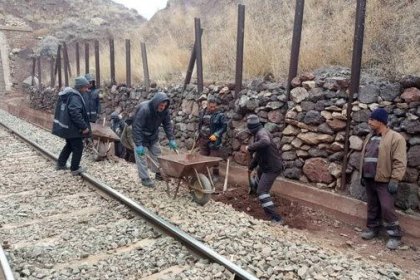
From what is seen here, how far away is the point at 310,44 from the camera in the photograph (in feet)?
29.9

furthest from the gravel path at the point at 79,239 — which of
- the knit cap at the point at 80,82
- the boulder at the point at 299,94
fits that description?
the boulder at the point at 299,94

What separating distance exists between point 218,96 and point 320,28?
12.3ft

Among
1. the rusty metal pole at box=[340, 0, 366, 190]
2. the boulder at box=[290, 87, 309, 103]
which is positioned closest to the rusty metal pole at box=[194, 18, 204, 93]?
the boulder at box=[290, 87, 309, 103]

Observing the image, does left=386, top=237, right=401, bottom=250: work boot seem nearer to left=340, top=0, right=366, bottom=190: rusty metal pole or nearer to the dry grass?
left=340, top=0, right=366, bottom=190: rusty metal pole

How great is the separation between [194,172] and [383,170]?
271cm

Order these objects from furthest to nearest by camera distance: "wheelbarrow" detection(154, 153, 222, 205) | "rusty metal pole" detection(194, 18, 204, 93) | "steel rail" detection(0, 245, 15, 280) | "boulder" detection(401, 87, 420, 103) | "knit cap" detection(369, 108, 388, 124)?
1. "rusty metal pole" detection(194, 18, 204, 93)
2. "wheelbarrow" detection(154, 153, 222, 205)
3. "boulder" detection(401, 87, 420, 103)
4. "knit cap" detection(369, 108, 388, 124)
5. "steel rail" detection(0, 245, 15, 280)

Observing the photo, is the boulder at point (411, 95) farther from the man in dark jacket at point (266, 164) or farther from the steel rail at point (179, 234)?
the steel rail at point (179, 234)

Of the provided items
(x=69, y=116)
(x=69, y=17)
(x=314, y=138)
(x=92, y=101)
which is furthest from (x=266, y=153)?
(x=69, y=17)

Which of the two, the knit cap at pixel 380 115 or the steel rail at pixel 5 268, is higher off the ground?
the knit cap at pixel 380 115

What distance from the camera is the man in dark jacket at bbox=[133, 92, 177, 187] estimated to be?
6986 mm

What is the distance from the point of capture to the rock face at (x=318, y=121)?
5758 mm

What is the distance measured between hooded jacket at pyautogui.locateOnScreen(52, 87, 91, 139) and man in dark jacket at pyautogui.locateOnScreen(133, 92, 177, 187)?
4.55 ft

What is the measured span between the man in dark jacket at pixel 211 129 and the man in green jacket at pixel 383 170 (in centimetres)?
309

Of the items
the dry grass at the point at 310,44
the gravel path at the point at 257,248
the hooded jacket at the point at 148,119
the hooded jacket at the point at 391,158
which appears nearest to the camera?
the gravel path at the point at 257,248
